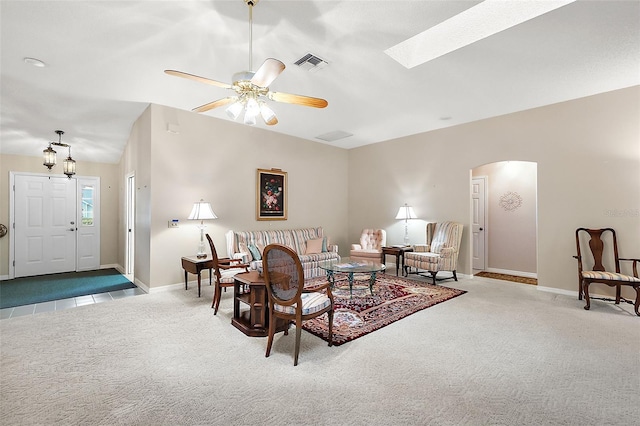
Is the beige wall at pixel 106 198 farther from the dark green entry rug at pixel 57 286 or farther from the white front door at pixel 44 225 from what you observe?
the dark green entry rug at pixel 57 286

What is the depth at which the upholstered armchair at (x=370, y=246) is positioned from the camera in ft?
19.9

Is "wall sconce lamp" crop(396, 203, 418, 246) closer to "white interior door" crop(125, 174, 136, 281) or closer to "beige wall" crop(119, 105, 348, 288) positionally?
"beige wall" crop(119, 105, 348, 288)

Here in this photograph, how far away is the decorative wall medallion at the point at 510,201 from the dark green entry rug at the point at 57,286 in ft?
24.3

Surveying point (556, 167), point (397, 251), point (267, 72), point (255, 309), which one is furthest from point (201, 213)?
point (556, 167)

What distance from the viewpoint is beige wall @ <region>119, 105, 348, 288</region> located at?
476cm

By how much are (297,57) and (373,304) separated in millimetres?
3143

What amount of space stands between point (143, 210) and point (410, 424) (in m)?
4.89

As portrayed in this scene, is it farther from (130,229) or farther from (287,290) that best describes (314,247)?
(130,229)

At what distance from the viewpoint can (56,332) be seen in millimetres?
3158

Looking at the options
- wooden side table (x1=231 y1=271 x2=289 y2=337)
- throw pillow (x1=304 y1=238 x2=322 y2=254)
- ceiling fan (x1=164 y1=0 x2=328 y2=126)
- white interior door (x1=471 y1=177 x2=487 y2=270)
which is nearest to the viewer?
ceiling fan (x1=164 y1=0 x2=328 y2=126)

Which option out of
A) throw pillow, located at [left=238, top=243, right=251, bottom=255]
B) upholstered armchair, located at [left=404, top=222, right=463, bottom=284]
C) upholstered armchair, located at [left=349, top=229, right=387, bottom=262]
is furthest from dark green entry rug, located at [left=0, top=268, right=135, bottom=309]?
upholstered armchair, located at [left=404, top=222, right=463, bottom=284]

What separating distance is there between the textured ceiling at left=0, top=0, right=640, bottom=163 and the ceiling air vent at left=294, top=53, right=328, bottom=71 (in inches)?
3.1

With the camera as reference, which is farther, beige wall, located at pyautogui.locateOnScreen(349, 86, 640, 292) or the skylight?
beige wall, located at pyautogui.locateOnScreen(349, 86, 640, 292)

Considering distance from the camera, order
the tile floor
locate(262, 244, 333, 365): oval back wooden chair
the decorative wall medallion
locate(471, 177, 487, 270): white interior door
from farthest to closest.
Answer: locate(471, 177, 487, 270): white interior door → the decorative wall medallion → the tile floor → locate(262, 244, 333, 365): oval back wooden chair
